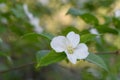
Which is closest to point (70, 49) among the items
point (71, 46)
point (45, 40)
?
point (71, 46)

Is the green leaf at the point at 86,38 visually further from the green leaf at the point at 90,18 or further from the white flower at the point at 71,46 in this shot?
the green leaf at the point at 90,18

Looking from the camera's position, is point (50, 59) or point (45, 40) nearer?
point (50, 59)

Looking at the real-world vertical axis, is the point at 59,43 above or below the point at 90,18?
below

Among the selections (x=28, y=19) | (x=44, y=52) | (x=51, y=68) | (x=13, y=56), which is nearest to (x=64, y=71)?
(x=51, y=68)

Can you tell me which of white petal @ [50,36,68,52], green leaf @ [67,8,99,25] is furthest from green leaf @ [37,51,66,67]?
green leaf @ [67,8,99,25]

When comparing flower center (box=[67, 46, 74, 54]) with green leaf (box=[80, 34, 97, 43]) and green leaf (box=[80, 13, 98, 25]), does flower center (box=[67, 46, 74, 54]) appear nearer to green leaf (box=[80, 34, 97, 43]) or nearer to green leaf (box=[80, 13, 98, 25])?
green leaf (box=[80, 34, 97, 43])

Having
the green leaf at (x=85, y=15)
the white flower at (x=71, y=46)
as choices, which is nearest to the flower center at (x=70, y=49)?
the white flower at (x=71, y=46)

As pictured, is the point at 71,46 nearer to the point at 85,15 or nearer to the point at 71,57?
the point at 71,57
